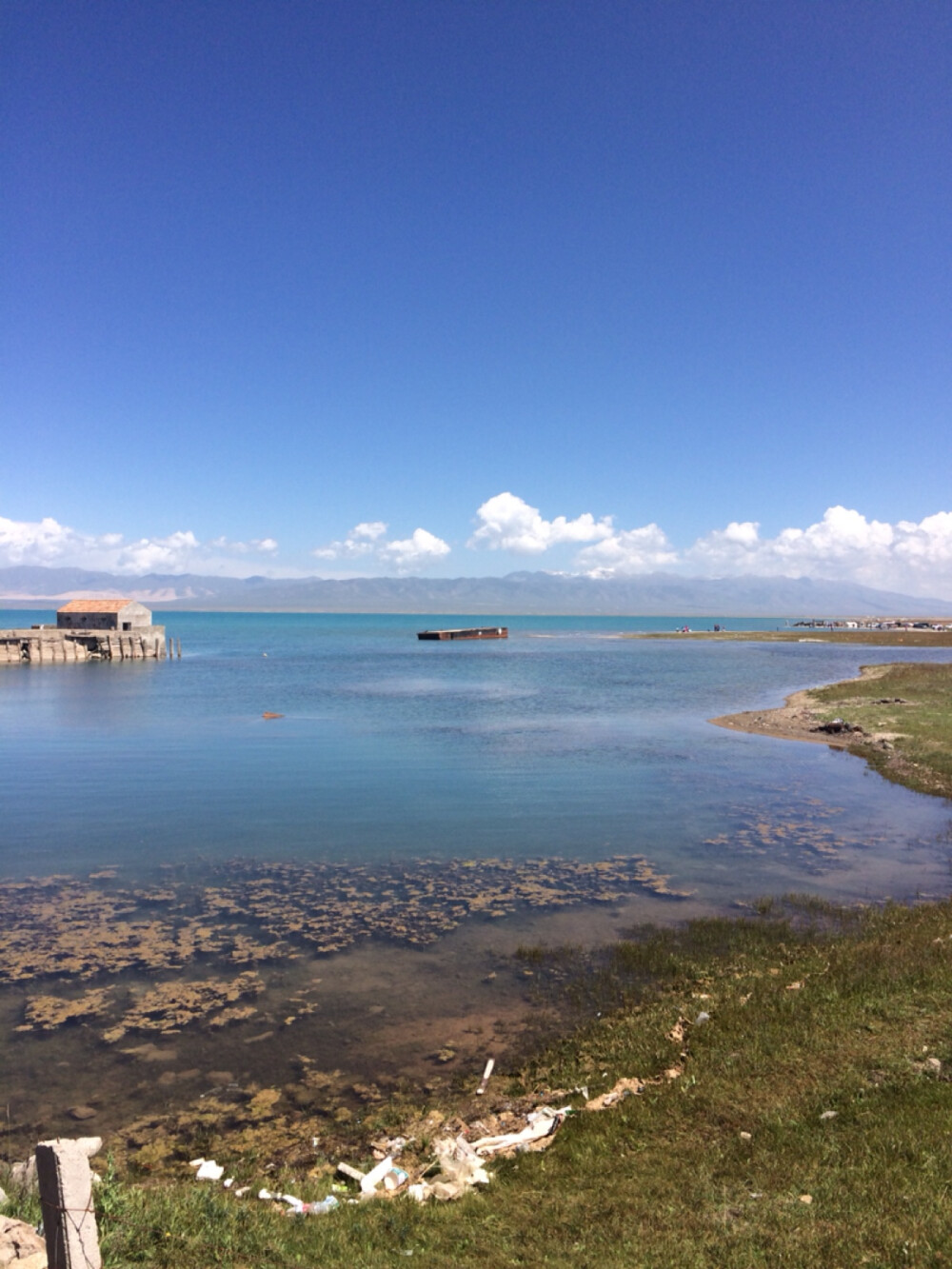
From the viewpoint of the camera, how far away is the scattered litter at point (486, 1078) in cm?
1111

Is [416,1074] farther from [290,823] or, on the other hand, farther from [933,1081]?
[290,823]

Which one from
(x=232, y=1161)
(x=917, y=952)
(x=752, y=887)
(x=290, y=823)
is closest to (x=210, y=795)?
(x=290, y=823)

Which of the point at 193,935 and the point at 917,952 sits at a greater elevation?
the point at 917,952

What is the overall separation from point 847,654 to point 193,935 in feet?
398

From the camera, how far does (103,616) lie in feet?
366

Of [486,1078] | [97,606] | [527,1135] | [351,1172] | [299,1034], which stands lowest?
[299,1034]

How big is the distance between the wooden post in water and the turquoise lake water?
1553 centimetres

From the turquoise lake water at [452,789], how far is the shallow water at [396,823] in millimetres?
126

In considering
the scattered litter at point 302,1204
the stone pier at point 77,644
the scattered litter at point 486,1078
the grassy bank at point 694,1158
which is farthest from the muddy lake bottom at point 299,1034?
the stone pier at point 77,644

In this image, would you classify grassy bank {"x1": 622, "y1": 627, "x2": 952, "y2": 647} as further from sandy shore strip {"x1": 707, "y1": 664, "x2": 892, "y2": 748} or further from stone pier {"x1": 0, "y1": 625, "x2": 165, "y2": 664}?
stone pier {"x1": 0, "y1": 625, "x2": 165, "y2": 664}

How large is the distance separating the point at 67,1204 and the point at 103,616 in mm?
116474

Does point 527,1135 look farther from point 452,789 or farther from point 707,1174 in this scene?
point 452,789

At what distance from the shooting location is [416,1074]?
11.7m

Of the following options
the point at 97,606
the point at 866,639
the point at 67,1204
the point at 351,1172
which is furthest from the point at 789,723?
the point at 866,639
